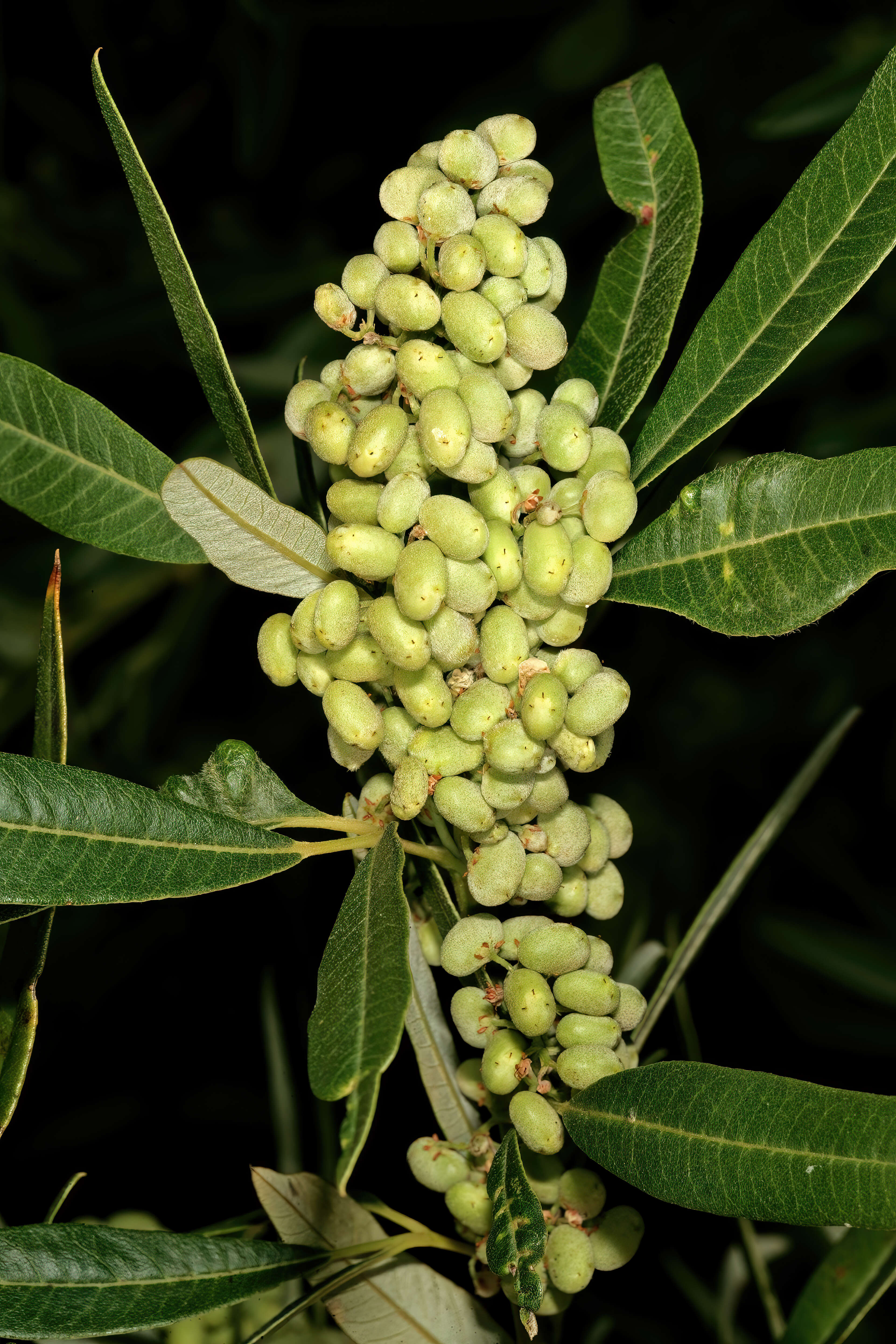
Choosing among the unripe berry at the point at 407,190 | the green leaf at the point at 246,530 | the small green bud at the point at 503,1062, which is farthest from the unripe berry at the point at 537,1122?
the unripe berry at the point at 407,190

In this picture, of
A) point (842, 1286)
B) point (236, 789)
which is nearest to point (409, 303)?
point (236, 789)

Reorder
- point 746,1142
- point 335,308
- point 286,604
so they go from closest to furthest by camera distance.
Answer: point 746,1142 < point 335,308 < point 286,604

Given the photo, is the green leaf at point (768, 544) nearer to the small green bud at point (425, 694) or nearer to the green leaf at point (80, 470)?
the small green bud at point (425, 694)

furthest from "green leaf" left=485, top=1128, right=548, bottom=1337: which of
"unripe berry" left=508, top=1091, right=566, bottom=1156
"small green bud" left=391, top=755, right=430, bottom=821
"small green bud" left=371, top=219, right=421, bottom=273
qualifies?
"small green bud" left=371, top=219, right=421, bottom=273

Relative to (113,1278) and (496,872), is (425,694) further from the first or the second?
(113,1278)

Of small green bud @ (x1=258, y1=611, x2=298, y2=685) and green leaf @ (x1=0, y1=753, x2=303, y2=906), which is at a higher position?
small green bud @ (x1=258, y1=611, x2=298, y2=685)

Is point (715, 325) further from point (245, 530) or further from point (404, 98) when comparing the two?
point (404, 98)

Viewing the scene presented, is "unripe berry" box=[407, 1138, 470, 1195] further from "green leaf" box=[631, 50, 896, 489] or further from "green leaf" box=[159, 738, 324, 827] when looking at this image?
"green leaf" box=[631, 50, 896, 489]
